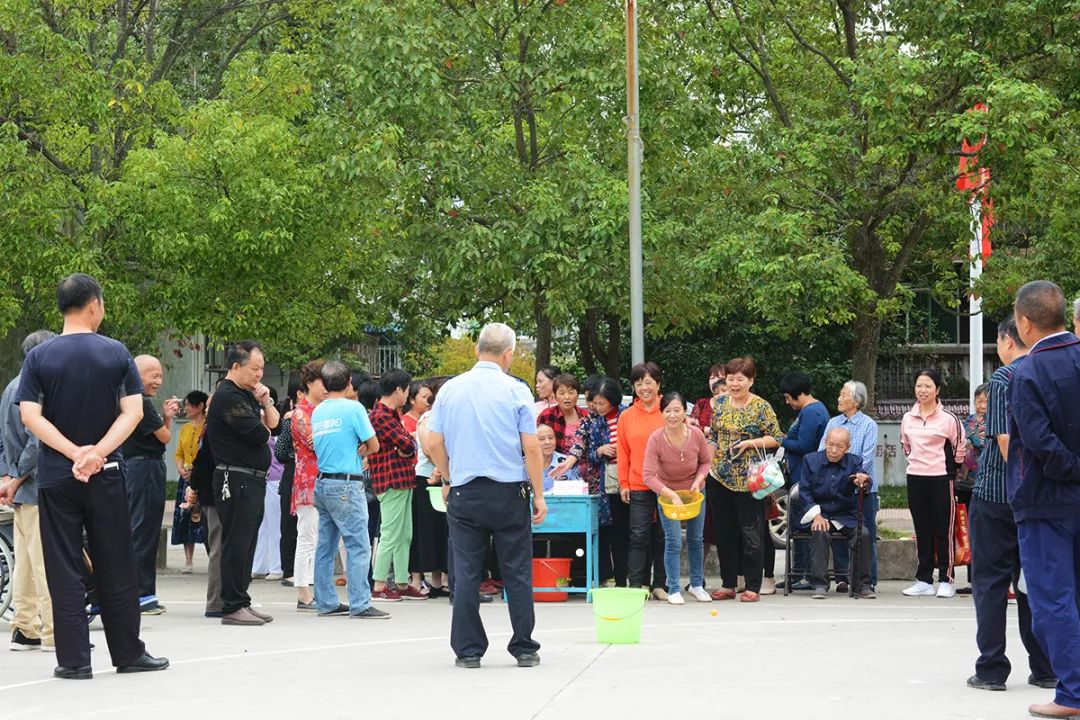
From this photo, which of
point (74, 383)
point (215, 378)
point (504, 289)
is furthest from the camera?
point (215, 378)

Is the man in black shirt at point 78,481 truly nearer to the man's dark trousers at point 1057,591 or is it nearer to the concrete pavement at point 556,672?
the concrete pavement at point 556,672

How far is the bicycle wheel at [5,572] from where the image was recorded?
11.6m

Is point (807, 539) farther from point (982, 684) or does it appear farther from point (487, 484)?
point (982, 684)

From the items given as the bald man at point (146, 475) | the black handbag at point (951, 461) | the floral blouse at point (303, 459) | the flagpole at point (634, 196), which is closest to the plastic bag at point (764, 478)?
the black handbag at point (951, 461)

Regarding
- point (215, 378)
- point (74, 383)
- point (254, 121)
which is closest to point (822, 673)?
point (74, 383)

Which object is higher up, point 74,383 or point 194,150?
point 194,150

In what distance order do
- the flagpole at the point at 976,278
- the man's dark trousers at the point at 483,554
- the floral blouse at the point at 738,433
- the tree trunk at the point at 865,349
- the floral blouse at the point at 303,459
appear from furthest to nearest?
the tree trunk at the point at 865,349 → the flagpole at the point at 976,278 → the floral blouse at the point at 738,433 → the floral blouse at the point at 303,459 → the man's dark trousers at the point at 483,554

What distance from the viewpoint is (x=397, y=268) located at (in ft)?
77.3

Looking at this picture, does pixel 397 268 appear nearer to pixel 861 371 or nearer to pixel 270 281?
pixel 270 281

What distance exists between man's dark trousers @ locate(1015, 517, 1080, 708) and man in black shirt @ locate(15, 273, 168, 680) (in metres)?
4.80

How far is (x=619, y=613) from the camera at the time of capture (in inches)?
417

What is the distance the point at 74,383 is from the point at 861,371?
11930mm

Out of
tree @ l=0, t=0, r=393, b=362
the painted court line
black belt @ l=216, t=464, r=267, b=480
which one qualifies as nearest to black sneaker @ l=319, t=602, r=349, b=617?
black belt @ l=216, t=464, r=267, b=480

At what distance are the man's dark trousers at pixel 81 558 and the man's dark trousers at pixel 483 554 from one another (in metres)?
1.84
